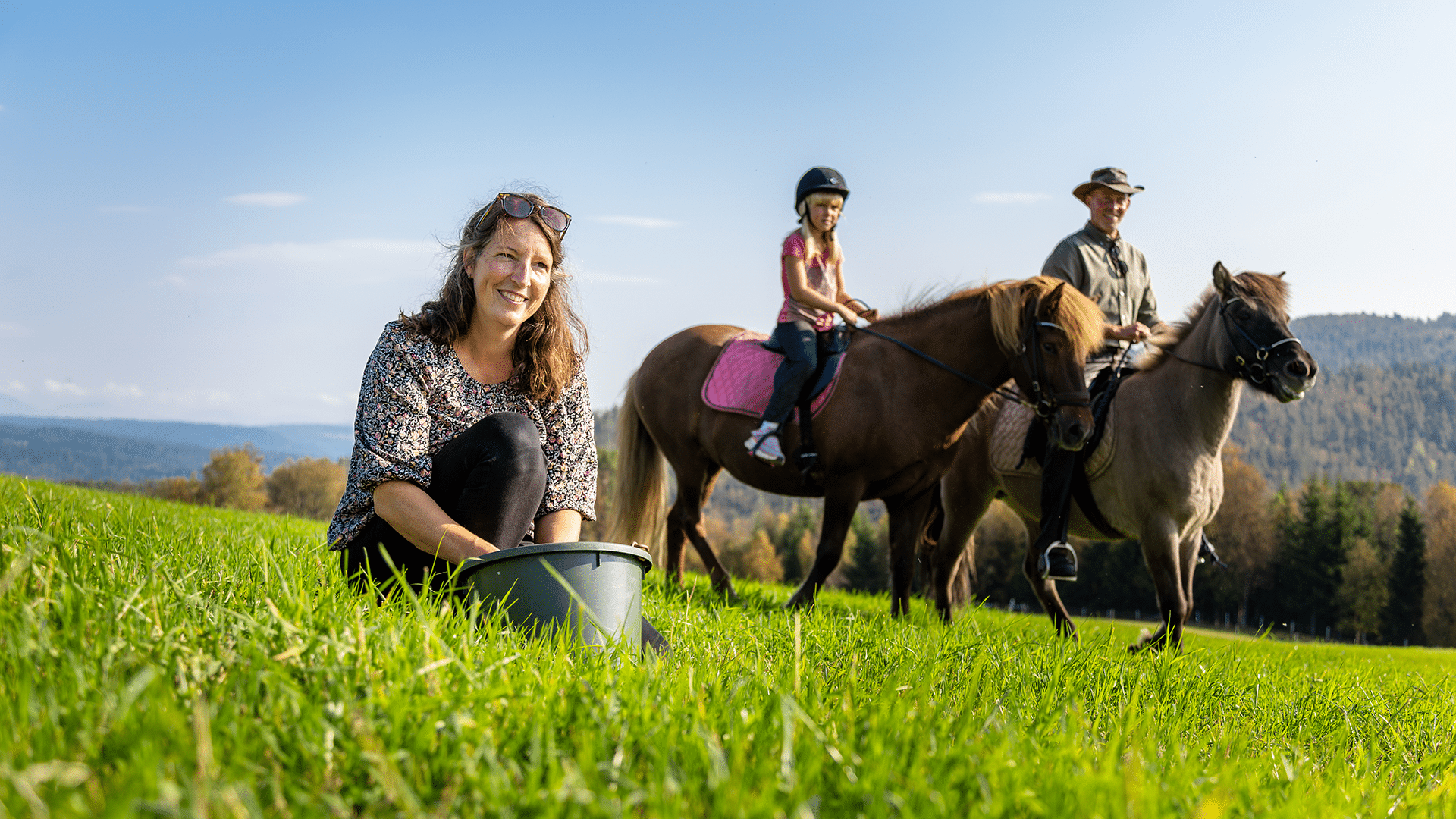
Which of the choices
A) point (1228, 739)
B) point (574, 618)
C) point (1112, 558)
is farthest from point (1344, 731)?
point (1112, 558)

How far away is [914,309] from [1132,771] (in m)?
5.10

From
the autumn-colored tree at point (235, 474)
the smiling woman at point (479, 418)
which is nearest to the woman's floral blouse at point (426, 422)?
the smiling woman at point (479, 418)

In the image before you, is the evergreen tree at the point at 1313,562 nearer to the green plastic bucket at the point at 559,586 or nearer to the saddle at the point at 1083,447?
the saddle at the point at 1083,447

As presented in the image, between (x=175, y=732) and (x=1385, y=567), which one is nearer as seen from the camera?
(x=175, y=732)

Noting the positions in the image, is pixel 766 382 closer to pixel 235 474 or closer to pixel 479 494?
pixel 479 494

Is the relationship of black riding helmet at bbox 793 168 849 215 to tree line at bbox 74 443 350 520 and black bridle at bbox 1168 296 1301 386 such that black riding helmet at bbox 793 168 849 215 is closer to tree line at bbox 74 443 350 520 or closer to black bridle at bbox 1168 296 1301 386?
black bridle at bbox 1168 296 1301 386

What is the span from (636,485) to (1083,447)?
3.82m

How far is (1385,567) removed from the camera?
2633 inches

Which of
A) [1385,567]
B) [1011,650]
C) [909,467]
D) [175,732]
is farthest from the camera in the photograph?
[1385,567]

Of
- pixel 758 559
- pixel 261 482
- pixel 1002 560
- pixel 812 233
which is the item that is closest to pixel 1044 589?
pixel 812 233

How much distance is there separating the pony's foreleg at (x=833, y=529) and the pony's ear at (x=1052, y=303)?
1.62 metres

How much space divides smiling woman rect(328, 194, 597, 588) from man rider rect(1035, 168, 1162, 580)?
3913mm

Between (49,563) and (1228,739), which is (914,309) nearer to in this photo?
(1228,739)

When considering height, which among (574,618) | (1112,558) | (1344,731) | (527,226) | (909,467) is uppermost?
(527,226)
